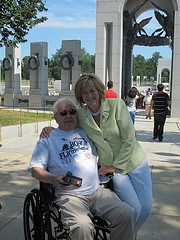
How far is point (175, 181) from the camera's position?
534 centimetres

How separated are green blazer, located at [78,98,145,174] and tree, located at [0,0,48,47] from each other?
24.2 feet

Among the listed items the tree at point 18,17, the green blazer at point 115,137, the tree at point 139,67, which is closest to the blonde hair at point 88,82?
the green blazer at point 115,137

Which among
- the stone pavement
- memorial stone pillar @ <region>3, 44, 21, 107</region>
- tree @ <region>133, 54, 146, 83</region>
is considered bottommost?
the stone pavement

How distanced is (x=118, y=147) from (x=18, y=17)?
790 cm

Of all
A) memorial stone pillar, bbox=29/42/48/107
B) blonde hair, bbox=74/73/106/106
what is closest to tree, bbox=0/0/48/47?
blonde hair, bbox=74/73/106/106

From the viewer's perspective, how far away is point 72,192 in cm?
267

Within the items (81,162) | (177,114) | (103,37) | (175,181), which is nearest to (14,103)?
(103,37)

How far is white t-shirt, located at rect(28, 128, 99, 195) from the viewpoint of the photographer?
2711 mm

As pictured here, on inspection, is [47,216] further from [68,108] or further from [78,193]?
[68,108]

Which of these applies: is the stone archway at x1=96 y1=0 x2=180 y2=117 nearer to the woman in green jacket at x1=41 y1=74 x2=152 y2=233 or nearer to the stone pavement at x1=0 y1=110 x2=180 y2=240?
the stone pavement at x1=0 y1=110 x2=180 y2=240

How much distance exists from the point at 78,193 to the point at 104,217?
0.32 m

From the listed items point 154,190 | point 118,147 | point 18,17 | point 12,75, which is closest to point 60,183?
point 118,147

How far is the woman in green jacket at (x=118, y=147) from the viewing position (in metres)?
2.83

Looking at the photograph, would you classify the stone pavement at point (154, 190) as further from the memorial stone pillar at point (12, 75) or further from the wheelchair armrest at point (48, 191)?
the memorial stone pillar at point (12, 75)
